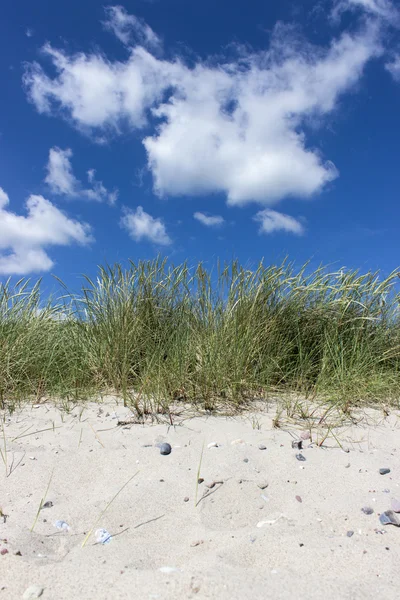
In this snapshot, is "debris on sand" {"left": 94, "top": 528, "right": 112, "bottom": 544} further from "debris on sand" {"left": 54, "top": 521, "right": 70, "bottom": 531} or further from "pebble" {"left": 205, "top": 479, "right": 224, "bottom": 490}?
"pebble" {"left": 205, "top": 479, "right": 224, "bottom": 490}

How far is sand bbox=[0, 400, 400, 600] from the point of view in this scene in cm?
135

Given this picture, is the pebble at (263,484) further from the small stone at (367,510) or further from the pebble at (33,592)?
A: the pebble at (33,592)

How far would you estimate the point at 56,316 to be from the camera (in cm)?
493

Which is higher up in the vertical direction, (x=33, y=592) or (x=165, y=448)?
(x=165, y=448)

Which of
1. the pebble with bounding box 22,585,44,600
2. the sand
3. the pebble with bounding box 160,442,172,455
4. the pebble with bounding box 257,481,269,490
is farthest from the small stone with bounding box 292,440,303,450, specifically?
the pebble with bounding box 22,585,44,600

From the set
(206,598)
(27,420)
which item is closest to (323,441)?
(206,598)

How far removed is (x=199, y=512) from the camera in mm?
1762

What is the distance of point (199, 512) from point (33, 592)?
2.27ft

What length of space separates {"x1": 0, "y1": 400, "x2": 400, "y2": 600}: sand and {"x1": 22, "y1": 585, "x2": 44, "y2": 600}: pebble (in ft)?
0.04

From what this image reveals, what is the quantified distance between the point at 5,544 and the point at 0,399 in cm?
187

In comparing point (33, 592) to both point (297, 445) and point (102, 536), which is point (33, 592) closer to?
point (102, 536)

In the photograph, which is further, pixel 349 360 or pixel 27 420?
pixel 349 360

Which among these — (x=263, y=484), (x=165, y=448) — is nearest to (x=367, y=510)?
(x=263, y=484)

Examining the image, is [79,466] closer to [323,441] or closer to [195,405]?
[195,405]
